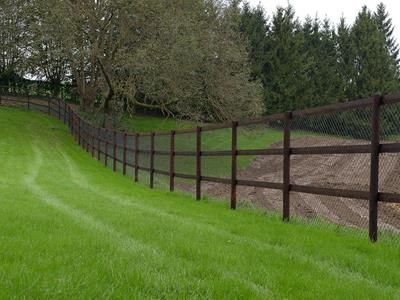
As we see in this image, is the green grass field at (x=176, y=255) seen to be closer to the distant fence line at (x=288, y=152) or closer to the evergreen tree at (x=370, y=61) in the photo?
the distant fence line at (x=288, y=152)

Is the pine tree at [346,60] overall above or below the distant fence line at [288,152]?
above

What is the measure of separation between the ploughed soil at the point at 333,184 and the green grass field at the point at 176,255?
968mm

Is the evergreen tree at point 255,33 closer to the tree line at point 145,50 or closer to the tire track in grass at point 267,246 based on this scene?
the tree line at point 145,50

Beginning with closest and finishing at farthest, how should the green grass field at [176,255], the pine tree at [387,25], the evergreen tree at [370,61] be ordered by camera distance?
the green grass field at [176,255], the evergreen tree at [370,61], the pine tree at [387,25]

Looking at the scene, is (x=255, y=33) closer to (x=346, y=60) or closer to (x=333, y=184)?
(x=346, y=60)

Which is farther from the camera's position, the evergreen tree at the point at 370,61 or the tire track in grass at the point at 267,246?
the evergreen tree at the point at 370,61

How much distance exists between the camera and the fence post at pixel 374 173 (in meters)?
6.38

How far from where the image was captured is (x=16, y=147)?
25.9 metres

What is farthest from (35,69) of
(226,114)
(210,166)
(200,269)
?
(200,269)

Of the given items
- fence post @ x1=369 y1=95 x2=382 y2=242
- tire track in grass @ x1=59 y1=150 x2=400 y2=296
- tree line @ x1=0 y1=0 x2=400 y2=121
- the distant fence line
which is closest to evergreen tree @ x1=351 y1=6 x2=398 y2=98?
tree line @ x1=0 y1=0 x2=400 y2=121

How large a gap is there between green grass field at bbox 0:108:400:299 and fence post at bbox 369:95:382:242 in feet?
0.77

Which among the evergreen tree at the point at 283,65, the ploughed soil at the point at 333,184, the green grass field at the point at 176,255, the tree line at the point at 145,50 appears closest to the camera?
the green grass field at the point at 176,255

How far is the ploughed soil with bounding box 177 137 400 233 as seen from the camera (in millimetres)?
7379

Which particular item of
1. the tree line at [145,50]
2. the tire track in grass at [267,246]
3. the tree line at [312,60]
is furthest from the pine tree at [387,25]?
the tire track in grass at [267,246]
